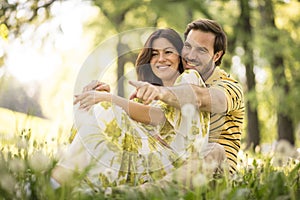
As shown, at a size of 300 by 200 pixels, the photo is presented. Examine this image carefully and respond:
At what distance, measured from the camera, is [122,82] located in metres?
2.49

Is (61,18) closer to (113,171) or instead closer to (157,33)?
(157,33)

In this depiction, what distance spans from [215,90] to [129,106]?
13.6 inches

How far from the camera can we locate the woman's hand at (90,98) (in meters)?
1.83

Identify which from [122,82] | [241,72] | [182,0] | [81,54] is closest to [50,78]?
[81,54]

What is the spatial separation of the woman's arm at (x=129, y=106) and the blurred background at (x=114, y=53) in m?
0.20

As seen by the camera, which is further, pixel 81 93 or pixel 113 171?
pixel 81 93

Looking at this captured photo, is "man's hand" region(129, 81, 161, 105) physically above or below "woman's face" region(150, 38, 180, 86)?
below

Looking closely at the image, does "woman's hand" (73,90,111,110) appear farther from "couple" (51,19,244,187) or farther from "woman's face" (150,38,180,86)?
"woman's face" (150,38,180,86)

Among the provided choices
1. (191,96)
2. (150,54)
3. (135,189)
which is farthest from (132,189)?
(150,54)

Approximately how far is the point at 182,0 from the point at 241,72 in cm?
600

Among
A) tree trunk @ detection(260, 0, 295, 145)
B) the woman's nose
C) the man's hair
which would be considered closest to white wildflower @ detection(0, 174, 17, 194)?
the woman's nose

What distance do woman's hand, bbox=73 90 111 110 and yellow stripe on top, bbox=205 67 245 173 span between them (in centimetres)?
44

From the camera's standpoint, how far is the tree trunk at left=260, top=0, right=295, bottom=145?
7707 mm

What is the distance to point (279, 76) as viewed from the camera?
7.84 meters
